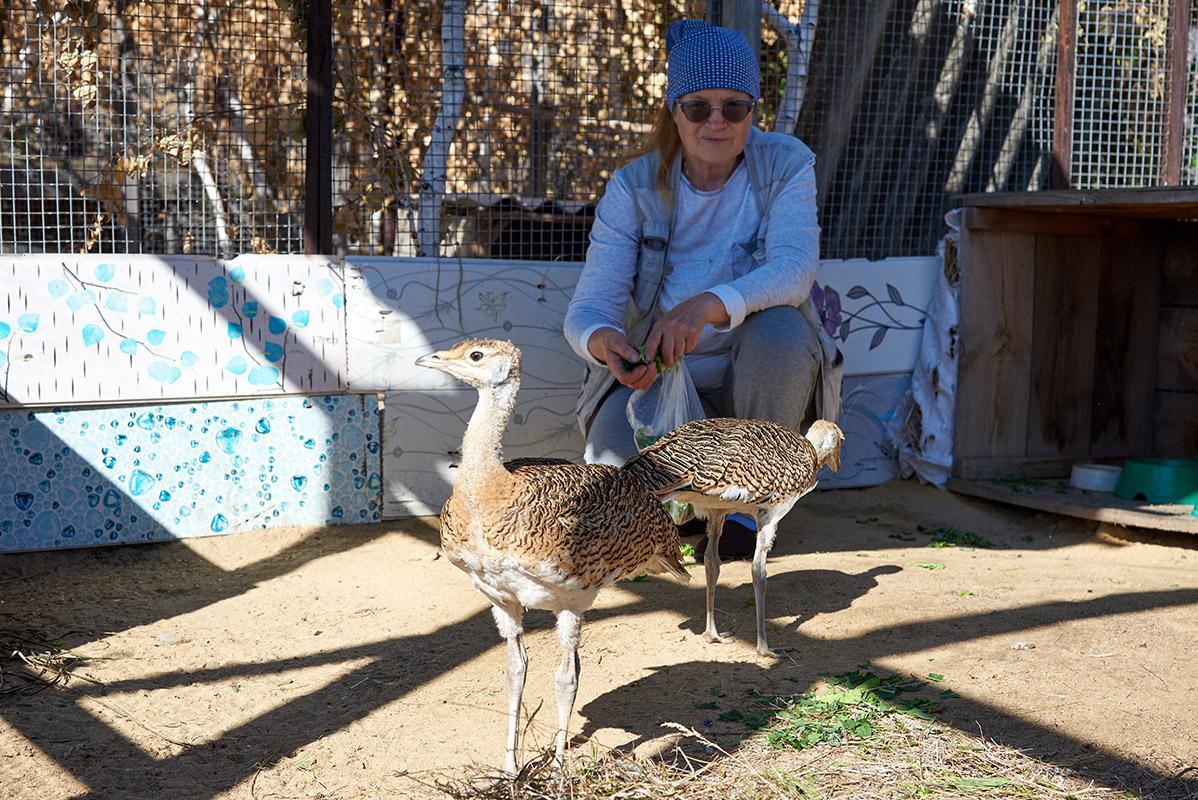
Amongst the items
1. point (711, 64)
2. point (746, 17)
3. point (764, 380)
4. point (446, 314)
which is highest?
point (746, 17)

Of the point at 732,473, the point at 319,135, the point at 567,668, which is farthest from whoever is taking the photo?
the point at 319,135

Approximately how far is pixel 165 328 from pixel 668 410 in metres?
2.20

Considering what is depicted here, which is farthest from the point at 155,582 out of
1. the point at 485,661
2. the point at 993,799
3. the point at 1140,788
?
the point at 1140,788

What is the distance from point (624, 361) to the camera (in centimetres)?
413

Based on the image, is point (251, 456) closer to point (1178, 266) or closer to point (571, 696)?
point (571, 696)

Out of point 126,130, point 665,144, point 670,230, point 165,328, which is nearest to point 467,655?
point 670,230

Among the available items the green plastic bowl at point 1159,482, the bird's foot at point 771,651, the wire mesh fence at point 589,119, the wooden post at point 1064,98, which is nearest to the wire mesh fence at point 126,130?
the wire mesh fence at point 589,119

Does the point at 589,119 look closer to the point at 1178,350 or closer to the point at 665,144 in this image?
the point at 665,144

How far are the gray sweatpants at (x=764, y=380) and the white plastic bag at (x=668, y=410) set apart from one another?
0.52 feet

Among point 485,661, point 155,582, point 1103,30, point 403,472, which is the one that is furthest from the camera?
point 1103,30

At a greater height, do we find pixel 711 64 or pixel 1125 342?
pixel 711 64

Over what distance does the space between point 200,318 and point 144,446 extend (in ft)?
1.92

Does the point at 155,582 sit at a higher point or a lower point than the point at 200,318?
lower

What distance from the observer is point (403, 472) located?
5418 millimetres
